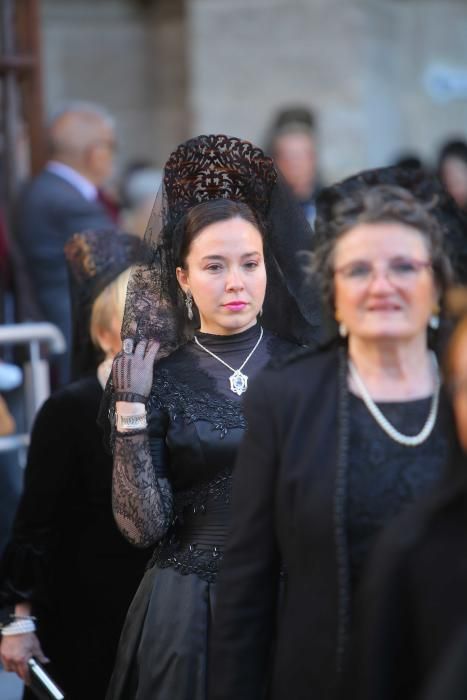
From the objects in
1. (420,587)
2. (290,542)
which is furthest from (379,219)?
(420,587)

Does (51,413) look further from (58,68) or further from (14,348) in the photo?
(58,68)

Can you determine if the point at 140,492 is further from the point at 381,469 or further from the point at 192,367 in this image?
the point at 381,469

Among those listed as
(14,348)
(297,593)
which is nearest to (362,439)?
(297,593)

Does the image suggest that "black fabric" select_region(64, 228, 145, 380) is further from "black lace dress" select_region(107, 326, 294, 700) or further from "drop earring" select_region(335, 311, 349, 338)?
"drop earring" select_region(335, 311, 349, 338)

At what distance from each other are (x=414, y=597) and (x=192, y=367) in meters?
1.50

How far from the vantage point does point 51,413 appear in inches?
173

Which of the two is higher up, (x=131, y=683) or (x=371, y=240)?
(x=371, y=240)

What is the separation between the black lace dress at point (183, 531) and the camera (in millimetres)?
3637

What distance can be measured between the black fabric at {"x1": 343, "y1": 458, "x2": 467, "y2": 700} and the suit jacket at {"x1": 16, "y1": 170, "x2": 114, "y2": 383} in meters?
4.62

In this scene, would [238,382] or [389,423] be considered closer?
[389,423]

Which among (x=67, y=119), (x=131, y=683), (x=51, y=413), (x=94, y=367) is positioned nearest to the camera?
(x=131, y=683)

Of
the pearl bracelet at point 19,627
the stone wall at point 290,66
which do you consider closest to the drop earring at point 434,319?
the pearl bracelet at point 19,627

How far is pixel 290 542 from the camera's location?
115 inches

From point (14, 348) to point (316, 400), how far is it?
3.78 meters
